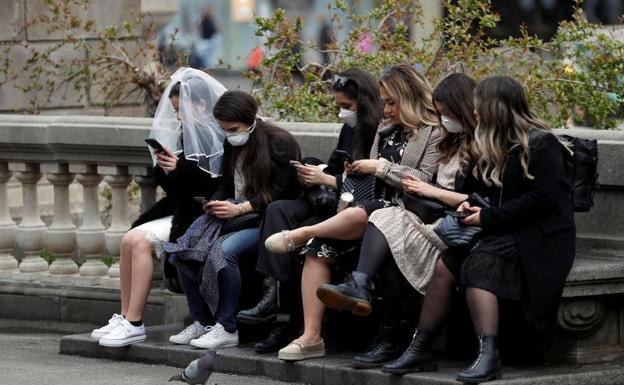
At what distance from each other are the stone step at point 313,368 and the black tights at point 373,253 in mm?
488

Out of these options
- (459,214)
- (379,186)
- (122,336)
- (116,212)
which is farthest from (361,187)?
(116,212)

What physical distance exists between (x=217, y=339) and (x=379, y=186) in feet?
4.08

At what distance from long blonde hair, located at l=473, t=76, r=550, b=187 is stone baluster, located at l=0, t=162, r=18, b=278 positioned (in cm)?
404

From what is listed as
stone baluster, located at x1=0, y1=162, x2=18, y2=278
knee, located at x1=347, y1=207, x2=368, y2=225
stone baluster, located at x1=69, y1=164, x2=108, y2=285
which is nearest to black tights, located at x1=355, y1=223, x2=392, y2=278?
knee, located at x1=347, y1=207, x2=368, y2=225

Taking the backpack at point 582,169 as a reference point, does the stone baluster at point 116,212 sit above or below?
below

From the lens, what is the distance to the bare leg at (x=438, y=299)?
7188 millimetres

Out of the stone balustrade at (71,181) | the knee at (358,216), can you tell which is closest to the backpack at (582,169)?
the knee at (358,216)

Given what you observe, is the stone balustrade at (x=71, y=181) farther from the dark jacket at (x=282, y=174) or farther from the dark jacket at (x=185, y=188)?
the dark jacket at (x=185, y=188)

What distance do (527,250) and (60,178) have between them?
12.5ft

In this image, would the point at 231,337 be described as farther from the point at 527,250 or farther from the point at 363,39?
the point at 363,39

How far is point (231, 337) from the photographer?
326 inches

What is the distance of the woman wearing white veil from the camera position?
864cm

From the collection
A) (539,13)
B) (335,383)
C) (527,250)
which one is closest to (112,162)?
(335,383)

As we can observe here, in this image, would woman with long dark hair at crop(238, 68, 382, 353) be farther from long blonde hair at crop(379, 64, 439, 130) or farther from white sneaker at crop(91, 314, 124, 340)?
white sneaker at crop(91, 314, 124, 340)
